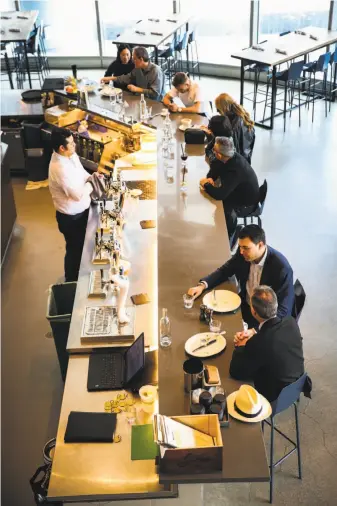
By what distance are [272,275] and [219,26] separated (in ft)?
28.5

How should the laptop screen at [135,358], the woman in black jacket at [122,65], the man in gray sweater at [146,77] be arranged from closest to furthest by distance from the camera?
the laptop screen at [135,358] → the man in gray sweater at [146,77] → the woman in black jacket at [122,65]

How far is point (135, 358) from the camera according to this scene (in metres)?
3.52

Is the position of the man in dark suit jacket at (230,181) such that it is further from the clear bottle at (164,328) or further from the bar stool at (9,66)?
the bar stool at (9,66)

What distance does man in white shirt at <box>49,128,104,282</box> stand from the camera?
5.07 meters

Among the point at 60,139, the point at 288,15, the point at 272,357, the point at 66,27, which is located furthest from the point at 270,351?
the point at 66,27

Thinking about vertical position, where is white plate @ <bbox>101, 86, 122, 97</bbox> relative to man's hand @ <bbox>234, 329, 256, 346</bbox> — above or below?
above

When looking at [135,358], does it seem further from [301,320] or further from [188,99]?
[188,99]

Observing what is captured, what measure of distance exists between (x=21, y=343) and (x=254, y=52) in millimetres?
6094

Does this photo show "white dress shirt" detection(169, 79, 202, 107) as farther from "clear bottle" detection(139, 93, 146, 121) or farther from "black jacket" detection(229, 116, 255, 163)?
"black jacket" detection(229, 116, 255, 163)

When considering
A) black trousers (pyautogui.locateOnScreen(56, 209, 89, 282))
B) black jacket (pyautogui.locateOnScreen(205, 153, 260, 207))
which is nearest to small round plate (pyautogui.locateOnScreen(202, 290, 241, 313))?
black jacket (pyautogui.locateOnScreen(205, 153, 260, 207))

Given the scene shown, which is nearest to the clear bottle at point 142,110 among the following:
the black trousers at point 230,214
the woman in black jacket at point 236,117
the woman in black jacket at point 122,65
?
the woman in black jacket at point 236,117

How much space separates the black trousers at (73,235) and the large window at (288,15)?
21.3 feet

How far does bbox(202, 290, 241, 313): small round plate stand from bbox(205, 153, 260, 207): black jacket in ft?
4.63

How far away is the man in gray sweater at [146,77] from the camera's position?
7.41m
